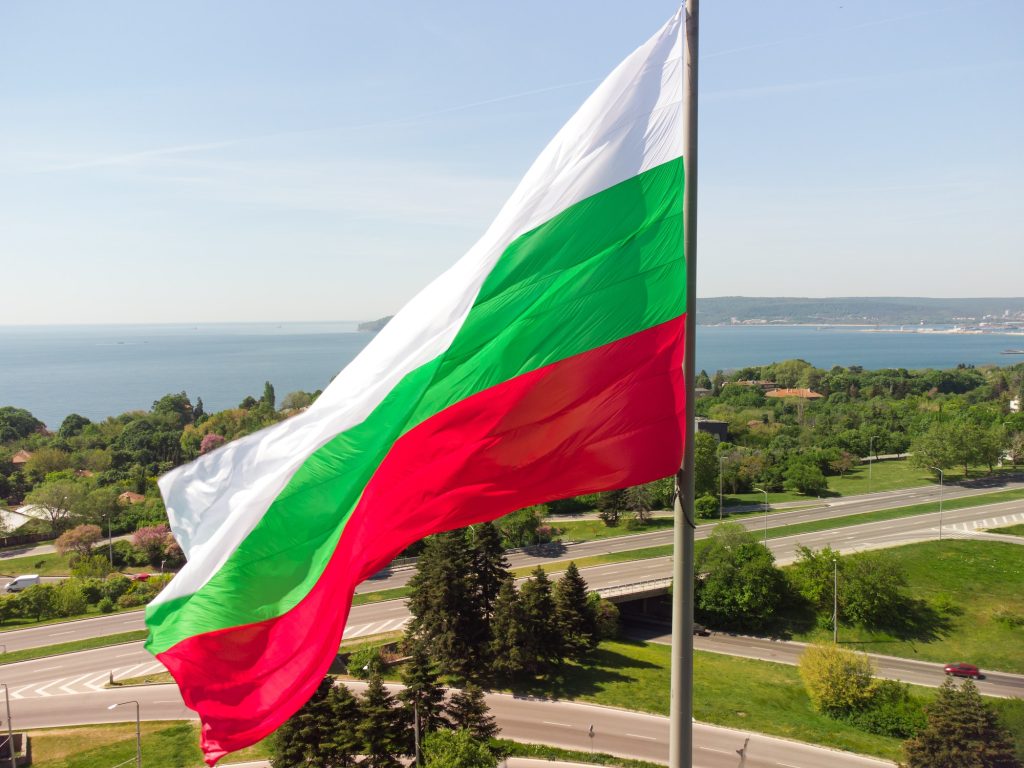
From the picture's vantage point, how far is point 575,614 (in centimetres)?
3325

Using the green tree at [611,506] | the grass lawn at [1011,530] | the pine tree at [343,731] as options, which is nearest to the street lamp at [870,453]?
the grass lawn at [1011,530]

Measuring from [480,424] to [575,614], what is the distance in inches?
1147

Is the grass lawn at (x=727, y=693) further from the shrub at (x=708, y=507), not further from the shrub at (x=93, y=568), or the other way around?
the shrub at (x=93, y=568)

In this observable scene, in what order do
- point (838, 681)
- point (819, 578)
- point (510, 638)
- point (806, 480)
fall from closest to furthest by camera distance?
point (838, 681) < point (510, 638) < point (819, 578) < point (806, 480)

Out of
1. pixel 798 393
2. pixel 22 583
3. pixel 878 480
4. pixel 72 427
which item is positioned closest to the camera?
pixel 22 583

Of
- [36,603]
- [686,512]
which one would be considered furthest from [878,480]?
[686,512]

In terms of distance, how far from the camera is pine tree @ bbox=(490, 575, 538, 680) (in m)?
30.1

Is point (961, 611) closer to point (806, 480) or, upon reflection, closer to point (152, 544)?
point (806, 480)

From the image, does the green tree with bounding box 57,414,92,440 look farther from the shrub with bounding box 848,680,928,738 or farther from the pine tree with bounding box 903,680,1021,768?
the pine tree with bounding box 903,680,1021,768

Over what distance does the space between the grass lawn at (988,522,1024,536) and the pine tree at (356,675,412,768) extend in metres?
42.4

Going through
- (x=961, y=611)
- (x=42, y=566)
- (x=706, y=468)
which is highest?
(x=706, y=468)

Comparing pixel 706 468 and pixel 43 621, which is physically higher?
pixel 706 468

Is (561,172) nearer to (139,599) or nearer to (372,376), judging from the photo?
(372,376)

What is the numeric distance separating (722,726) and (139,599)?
32.8 m
